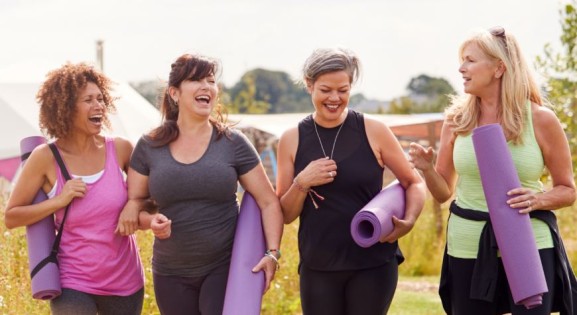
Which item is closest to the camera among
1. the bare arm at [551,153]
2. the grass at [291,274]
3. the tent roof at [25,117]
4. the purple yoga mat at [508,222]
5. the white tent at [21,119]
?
the purple yoga mat at [508,222]

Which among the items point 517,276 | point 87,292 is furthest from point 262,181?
point 517,276

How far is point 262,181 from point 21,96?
63.6ft

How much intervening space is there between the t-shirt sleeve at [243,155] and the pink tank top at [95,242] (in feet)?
1.80

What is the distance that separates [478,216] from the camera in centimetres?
401

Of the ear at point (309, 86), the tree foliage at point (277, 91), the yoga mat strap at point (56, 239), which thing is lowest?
the tree foliage at point (277, 91)

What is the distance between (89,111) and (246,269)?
39.7 inches

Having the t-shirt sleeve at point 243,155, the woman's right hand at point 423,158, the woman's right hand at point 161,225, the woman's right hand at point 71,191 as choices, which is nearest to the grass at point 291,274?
the woman's right hand at point 71,191

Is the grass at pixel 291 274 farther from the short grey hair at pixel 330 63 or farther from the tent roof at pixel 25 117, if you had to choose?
the tent roof at pixel 25 117

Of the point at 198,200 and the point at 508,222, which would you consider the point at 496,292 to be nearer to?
the point at 508,222

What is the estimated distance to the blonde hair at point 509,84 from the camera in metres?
3.92

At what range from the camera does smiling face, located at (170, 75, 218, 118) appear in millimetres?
4102

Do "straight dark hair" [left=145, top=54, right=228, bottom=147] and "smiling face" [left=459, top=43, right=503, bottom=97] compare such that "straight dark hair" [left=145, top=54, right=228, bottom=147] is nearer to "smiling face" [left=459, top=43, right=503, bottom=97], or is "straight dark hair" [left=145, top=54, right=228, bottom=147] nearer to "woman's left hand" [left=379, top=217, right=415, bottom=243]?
"woman's left hand" [left=379, top=217, right=415, bottom=243]

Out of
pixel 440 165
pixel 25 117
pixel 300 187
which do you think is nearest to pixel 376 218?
pixel 300 187

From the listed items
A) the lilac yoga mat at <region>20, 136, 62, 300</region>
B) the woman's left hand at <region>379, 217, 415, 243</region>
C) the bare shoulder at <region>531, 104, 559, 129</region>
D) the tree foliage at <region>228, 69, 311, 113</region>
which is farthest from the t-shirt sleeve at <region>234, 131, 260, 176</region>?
the tree foliage at <region>228, 69, 311, 113</region>
